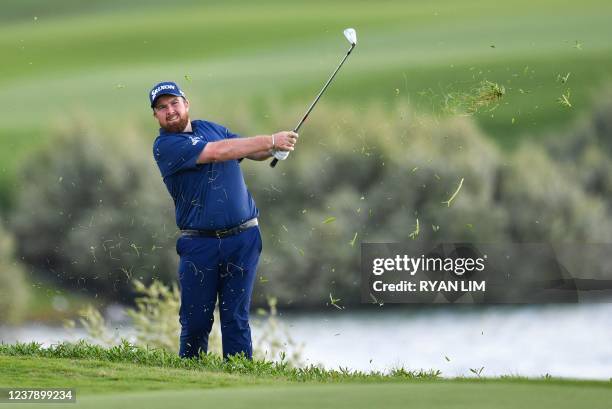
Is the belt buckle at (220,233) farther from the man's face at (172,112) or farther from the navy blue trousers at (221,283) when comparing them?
the man's face at (172,112)

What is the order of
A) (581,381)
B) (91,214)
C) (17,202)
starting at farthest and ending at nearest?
1. (17,202)
2. (91,214)
3. (581,381)

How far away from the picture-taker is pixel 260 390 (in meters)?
7.49

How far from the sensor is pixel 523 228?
16.2m

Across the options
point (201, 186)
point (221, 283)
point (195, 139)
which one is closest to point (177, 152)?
point (195, 139)

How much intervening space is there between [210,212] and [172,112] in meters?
0.81

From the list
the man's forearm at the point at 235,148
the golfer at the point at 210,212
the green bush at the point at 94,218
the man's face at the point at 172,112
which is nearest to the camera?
the man's forearm at the point at 235,148

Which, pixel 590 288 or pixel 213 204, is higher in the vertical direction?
pixel 213 204

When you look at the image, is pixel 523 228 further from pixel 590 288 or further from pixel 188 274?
pixel 188 274

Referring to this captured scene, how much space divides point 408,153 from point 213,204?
524 cm

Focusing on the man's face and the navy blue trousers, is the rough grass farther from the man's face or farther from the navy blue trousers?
the man's face

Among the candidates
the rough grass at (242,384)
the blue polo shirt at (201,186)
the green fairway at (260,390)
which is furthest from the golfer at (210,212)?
the green fairway at (260,390)

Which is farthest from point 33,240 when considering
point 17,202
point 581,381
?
point 581,381

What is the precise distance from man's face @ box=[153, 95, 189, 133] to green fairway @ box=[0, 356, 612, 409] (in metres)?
1.80

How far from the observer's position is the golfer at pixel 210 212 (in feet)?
29.8
